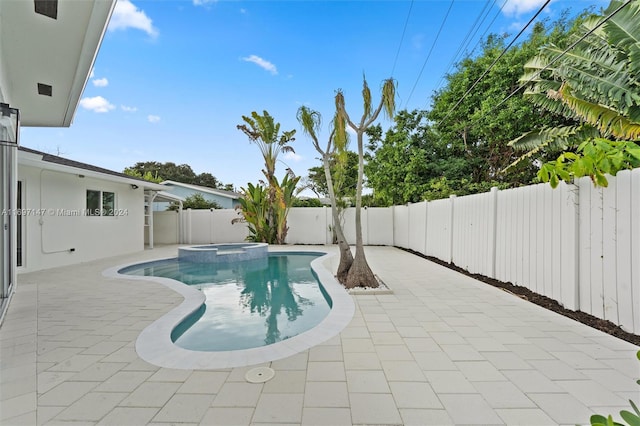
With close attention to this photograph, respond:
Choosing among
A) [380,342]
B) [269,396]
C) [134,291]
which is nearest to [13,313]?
[134,291]

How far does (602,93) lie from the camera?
18.4 ft

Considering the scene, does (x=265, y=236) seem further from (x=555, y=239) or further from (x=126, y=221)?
(x=555, y=239)

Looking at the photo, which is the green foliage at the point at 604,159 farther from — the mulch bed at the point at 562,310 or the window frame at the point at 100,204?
the window frame at the point at 100,204

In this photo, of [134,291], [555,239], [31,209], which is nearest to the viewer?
[555,239]

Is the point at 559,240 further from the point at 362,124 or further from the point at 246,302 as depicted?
the point at 246,302

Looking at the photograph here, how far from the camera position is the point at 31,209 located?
8266 millimetres

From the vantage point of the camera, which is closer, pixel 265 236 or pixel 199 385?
pixel 199 385

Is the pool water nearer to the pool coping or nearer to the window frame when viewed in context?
the pool coping

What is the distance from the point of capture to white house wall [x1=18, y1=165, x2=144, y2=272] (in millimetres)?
8305

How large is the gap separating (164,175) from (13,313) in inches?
1372

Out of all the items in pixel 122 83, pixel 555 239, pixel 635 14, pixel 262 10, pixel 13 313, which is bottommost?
pixel 13 313

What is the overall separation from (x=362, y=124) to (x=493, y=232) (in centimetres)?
361

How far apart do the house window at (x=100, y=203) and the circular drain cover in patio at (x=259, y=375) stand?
34.8 feet

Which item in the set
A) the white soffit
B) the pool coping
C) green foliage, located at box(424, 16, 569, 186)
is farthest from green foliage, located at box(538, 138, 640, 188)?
green foliage, located at box(424, 16, 569, 186)
